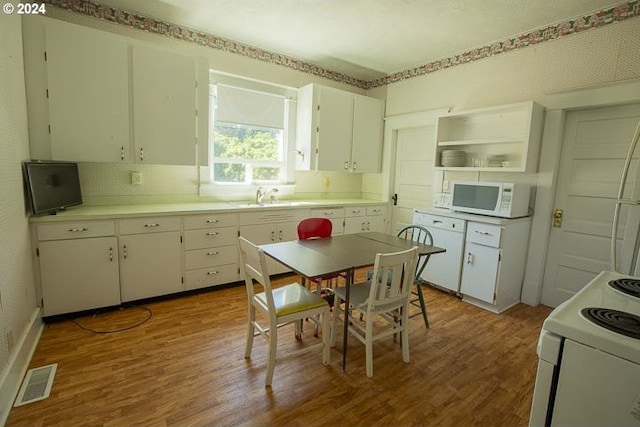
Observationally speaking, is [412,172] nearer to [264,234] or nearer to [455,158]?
[455,158]

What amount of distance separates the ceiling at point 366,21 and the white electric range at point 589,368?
273 centimetres

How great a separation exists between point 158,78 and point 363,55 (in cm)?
244

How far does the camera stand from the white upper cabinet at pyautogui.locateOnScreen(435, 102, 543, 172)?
10.1 ft

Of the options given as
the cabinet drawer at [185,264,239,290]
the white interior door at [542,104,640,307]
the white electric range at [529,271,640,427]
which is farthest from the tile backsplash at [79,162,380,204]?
the white interior door at [542,104,640,307]

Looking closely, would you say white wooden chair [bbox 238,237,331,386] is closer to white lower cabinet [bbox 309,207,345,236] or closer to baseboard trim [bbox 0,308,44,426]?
baseboard trim [bbox 0,308,44,426]

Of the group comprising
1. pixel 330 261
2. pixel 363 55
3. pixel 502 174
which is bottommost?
pixel 330 261

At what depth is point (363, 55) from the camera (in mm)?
3961

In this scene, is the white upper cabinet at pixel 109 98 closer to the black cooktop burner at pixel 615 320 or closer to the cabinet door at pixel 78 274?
the cabinet door at pixel 78 274

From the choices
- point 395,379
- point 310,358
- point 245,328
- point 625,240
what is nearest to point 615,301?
point 395,379

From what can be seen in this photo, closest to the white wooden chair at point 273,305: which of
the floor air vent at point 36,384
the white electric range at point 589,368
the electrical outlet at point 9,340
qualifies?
the floor air vent at point 36,384

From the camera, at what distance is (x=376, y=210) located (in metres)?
4.65

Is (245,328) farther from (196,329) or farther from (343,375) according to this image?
(343,375)

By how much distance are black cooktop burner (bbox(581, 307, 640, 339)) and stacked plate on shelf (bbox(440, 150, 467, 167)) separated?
9.23 feet

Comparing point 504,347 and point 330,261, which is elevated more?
point 330,261
